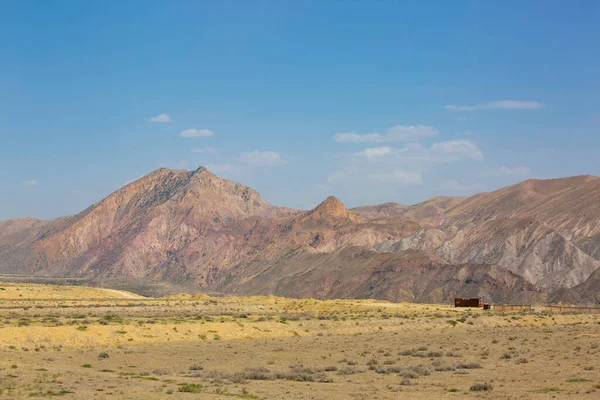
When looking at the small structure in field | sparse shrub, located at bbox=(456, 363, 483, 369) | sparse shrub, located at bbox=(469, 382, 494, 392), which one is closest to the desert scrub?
sparse shrub, located at bbox=(469, 382, 494, 392)

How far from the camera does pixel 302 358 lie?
134 ft

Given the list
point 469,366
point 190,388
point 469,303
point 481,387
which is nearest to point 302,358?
point 469,366

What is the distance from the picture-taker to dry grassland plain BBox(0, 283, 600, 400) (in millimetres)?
26891

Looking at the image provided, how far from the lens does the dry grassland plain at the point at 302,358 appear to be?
26.9 meters

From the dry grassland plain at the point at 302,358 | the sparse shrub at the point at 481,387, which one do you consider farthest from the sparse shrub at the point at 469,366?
the sparse shrub at the point at 481,387

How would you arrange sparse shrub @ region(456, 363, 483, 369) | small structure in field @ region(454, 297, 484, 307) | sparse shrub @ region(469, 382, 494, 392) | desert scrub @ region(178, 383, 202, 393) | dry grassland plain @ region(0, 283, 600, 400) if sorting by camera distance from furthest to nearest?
small structure in field @ region(454, 297, 484, 307) → sparse shrub @ region(456, 363, 483, 369) → sparse shrub @ region(469, 382, 494, 392) → dry grassland plain @ region(0, 283, 600, 400) → desert scrub @ region(178, 383, 202, 393)

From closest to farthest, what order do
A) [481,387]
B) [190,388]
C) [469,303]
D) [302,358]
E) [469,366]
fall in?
[190,388], [481,387], [469,366], [302,358], [469,303]

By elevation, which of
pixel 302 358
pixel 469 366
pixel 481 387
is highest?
pixel 481 387

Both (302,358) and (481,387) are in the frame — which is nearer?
(481,387)

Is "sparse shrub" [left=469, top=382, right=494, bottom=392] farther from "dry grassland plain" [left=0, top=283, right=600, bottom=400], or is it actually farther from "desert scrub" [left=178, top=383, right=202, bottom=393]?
"desert scrub" [left=178, top=383, right=202, bottom=393]

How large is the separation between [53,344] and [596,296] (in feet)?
311

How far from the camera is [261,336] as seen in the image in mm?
54375

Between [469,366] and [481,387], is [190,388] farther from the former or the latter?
[469,366]

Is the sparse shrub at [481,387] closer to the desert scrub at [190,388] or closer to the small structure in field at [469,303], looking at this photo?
the desert scrub at [190,388]
